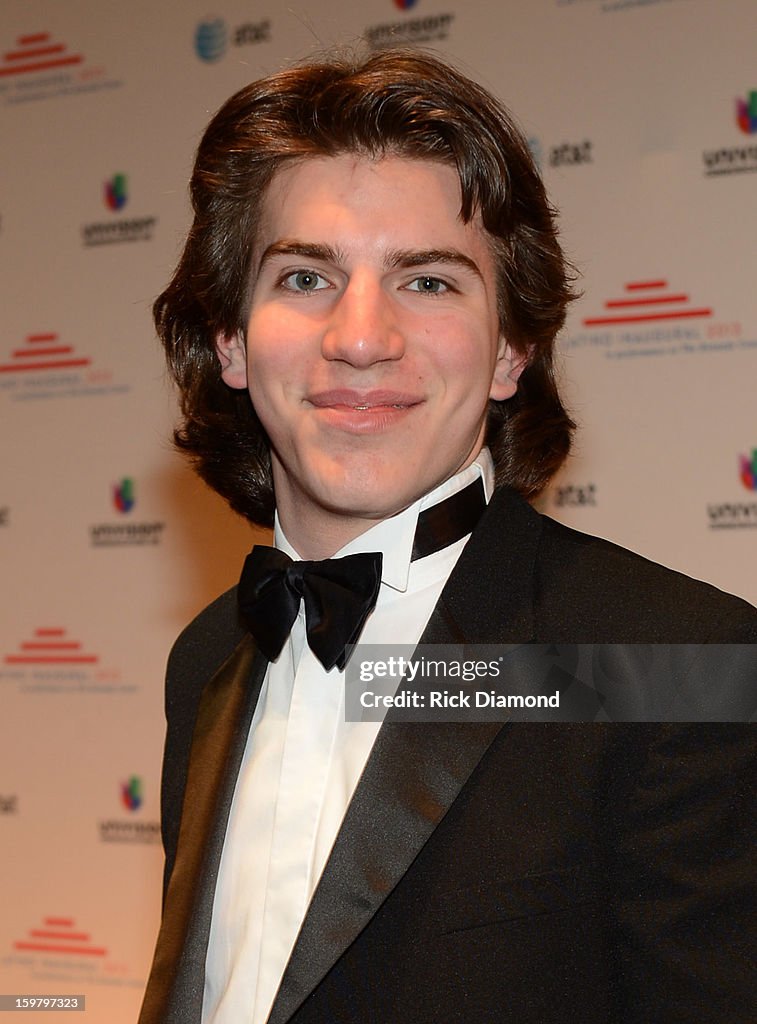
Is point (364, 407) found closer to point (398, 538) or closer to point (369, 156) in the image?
point (398, 538)

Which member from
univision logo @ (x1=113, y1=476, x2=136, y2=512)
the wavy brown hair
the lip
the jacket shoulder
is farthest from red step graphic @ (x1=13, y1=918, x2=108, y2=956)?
the lip

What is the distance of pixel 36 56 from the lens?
358 centimetres

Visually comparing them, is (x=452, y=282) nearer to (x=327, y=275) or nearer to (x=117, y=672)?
(x=327, y=275)

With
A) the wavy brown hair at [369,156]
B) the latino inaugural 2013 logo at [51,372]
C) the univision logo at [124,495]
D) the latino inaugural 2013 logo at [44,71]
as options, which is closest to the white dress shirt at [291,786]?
the wavy brown hair at [369,156]

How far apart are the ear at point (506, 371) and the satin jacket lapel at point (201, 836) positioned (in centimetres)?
46

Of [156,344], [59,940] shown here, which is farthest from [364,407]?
[59,940]

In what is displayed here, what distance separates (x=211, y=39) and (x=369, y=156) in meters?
2.14

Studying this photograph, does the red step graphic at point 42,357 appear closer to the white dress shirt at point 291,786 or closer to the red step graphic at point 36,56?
the red step graphic at point 36,56

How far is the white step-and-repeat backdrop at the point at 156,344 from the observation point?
273 centimetres

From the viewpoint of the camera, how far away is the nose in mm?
1333

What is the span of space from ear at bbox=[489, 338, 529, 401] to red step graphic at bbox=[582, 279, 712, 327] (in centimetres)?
125

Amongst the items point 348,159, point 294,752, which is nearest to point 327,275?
point 348,159

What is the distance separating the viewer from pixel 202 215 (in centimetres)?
162

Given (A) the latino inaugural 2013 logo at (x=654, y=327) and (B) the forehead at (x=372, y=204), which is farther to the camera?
(A) the latino inaugural 2013 logo at (x=654, y=327)
